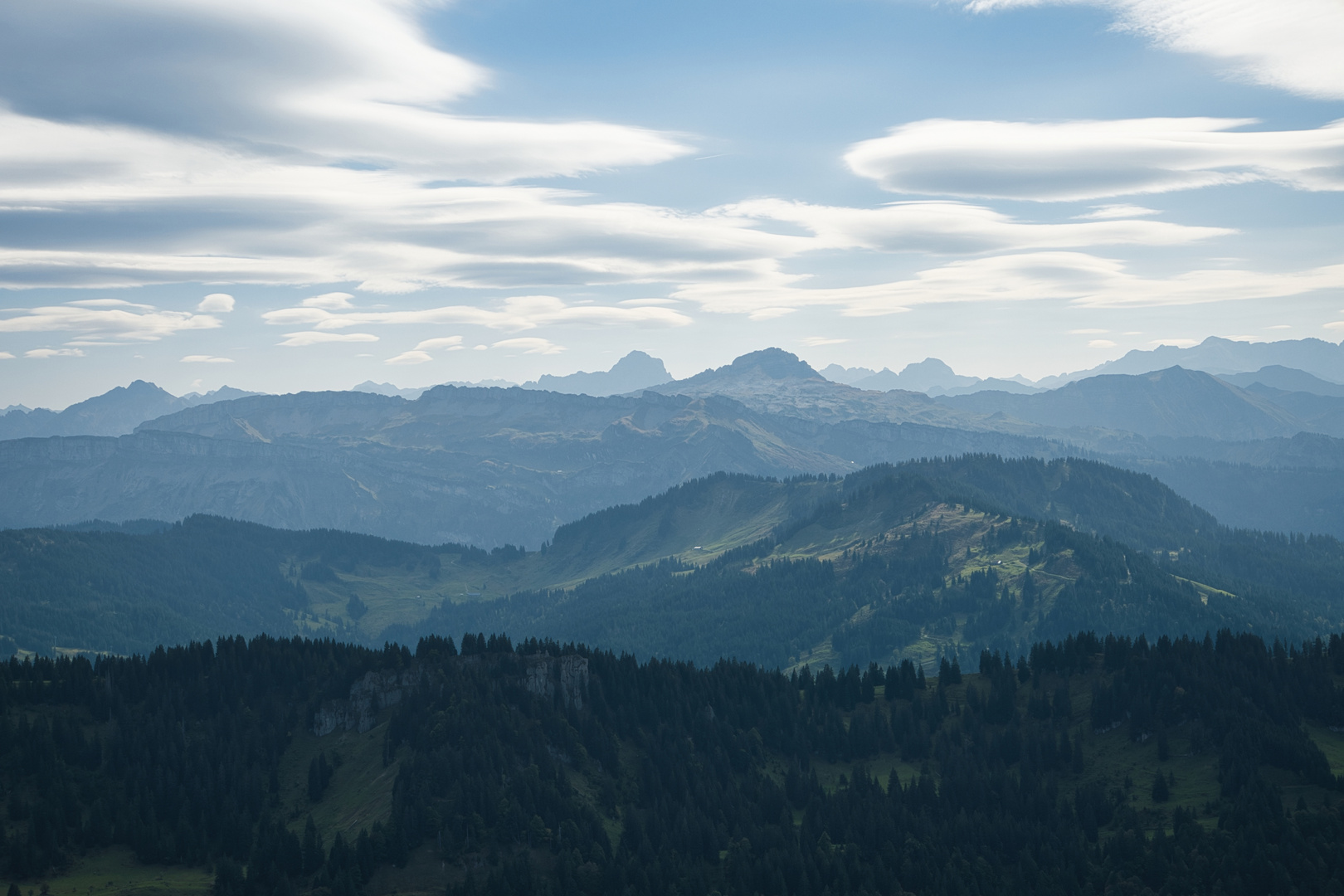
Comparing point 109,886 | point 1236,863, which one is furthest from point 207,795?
point 1236,863

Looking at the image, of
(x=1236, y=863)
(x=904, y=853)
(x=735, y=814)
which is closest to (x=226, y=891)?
(x=735, y=814)

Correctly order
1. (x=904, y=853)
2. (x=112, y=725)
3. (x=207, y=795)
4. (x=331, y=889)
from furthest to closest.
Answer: (x=112, y=725)
(x=207, y=795)
(x=904, y=853)
(x=331, y=889)

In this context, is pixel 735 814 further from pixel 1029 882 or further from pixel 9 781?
pixel 9 781

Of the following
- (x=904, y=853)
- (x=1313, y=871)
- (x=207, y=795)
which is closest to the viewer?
(x=1313, y=871)

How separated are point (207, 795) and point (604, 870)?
72442mm

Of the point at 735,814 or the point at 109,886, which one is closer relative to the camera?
the point at 109,886

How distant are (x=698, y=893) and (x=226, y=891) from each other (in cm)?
7030

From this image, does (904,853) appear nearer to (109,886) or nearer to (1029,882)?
(1029,882)

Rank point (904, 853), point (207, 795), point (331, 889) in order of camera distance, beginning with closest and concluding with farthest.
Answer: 1. point (331, 889)
2. point (904, 853)
3. point (207, 795)

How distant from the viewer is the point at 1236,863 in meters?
148

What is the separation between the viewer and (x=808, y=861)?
165 metres

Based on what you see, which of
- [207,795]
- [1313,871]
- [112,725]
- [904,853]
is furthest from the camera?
[112,725]

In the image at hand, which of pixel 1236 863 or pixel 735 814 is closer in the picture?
pixel 1236 863

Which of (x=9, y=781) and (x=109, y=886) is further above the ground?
(x=9, y=781)
